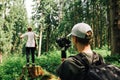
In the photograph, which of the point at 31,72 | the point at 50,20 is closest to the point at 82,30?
the point at 31,72

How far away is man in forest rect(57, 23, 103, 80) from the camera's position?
382 centimetres

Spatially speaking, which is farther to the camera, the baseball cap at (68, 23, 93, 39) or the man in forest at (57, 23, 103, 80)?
the baseball cap at (68, 23, 93, 39)

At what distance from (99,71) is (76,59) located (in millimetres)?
324

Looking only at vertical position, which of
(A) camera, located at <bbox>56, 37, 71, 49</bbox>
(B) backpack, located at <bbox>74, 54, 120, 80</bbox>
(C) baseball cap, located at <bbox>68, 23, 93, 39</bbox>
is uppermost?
(C) baseball cap, located at <bbox>68, 23, 93, 39</bbox>

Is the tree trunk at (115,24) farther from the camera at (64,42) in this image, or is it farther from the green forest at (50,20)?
the green forest at (50,20)

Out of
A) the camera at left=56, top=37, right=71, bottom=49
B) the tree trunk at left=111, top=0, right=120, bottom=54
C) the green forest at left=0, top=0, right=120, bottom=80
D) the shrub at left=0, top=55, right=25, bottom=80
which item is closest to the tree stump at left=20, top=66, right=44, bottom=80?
the shrub at left=0, top=55, right=25, bottom=80

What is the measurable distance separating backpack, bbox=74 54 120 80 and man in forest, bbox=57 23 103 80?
5 centimetres

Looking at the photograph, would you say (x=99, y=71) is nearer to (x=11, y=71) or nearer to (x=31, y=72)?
(x=31, y=72)

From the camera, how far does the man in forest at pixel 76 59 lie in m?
3.82

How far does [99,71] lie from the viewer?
3.71 metres

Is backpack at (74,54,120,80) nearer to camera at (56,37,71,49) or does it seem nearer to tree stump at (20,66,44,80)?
camera at (56,37,71,49)

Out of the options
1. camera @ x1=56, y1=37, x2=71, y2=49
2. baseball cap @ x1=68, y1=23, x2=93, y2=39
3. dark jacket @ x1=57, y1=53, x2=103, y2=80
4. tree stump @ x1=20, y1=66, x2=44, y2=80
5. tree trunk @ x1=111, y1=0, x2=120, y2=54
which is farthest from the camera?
tree trunk @ x1=111, y1=0, x2=120, y2=54

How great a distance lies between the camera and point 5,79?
15.2 m

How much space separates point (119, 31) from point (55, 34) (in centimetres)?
6462
